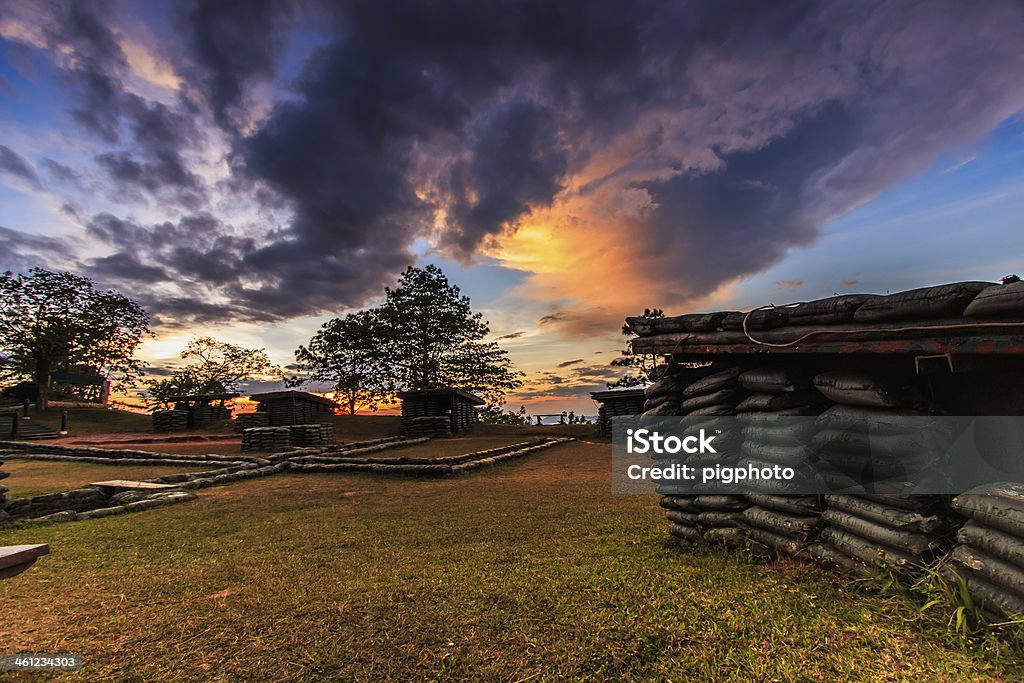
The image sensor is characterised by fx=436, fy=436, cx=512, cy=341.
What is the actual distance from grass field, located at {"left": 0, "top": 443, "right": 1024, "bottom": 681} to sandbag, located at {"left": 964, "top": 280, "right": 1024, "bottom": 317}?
85.4 inches

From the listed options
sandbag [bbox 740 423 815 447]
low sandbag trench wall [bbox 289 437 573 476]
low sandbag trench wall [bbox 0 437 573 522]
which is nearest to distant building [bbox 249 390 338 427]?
low sandbag trench wall [bbox 0 437 573 522]

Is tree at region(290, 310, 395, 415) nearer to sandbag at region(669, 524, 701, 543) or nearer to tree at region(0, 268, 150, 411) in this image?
tree at region(0, 268, 150, 411)

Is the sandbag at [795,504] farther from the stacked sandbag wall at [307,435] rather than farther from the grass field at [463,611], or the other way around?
the stacked sandbag wall at [307,435]

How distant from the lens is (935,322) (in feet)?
10.9

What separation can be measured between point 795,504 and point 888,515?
2.72 ft

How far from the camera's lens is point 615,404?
86.6 feet

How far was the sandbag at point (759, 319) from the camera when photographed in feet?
14.6

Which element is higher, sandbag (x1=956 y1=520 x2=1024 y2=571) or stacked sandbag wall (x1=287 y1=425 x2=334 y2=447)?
sandbag (x1=956 y1=520 x2=1024 y2=571)

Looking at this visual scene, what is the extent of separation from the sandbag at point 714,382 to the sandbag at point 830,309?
3.67 ft

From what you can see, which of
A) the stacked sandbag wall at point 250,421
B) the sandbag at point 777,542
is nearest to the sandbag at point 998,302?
the sandbag at point 777,542

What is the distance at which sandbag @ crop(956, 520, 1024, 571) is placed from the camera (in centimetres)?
272

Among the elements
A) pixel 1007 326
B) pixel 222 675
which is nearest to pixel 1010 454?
pixel 1007 326

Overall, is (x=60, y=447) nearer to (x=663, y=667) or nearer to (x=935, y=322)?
(x=663, y=667)

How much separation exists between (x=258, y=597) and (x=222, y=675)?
1.39 m
